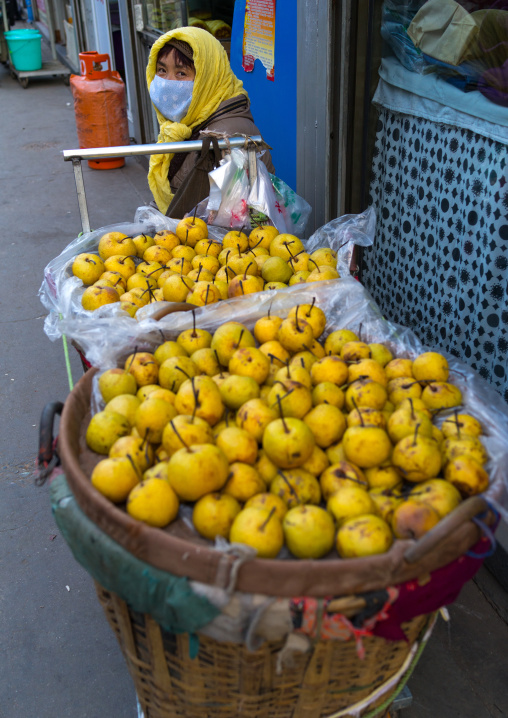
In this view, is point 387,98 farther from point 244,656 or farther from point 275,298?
point 244,656

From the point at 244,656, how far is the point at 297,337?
3.34 ft

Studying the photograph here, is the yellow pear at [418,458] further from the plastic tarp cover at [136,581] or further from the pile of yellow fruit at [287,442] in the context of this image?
the plastic tarp cover at [136,581]

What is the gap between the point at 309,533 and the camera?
1394 mm

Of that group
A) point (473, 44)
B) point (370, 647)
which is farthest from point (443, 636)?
point (473, 44)

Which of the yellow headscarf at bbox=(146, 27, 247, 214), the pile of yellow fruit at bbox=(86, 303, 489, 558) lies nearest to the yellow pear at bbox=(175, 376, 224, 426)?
the pile of yellow fruit at bbox=(86, 303, 489, 558)

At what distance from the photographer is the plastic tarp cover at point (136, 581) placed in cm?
125

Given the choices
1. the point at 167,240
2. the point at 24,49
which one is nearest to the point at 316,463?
the point at 167,240

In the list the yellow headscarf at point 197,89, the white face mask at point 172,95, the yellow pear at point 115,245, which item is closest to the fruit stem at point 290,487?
the yellow pear at point 115,245

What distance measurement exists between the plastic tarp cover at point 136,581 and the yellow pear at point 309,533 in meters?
0.25

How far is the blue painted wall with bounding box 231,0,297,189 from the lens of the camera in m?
3.98

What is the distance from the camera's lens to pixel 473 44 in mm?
2680

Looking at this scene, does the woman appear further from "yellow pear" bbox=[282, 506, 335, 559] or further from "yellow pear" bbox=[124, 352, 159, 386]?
"yellow pear" bbox=[282, 506, 335, 559]

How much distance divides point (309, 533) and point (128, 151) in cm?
209

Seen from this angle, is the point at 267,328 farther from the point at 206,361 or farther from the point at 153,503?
the point at 153,503
